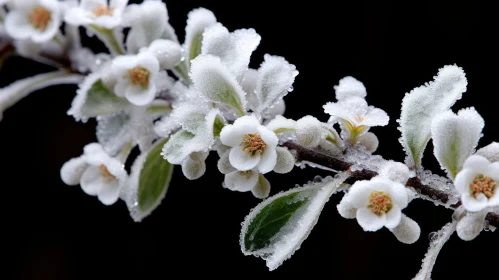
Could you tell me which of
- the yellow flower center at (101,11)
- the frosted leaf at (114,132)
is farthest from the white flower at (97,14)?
the frosted leaf at (114,132)

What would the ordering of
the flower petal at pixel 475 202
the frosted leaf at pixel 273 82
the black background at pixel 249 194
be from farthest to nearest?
the black background at pixel 249 194 → the frosted leaf at pixel 273 82 → the flower petal at pixel 475 202

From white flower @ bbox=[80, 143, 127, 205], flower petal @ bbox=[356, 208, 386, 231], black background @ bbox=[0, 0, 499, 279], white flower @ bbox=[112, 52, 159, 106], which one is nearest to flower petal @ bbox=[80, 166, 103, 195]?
white flower @ bbox=[80, 143, 127, 205]

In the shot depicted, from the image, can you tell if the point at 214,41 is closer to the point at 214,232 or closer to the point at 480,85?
the point at 214,232

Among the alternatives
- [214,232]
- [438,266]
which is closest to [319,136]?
[214,232]

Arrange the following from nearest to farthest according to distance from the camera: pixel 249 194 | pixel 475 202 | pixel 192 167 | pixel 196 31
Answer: pixel 475 202 < pixel 192 167 < pixel 196 31 < pixel 249 194

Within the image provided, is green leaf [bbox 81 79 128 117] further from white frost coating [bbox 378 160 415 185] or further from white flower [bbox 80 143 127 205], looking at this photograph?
white frost coating [bbox 378 160 415 185]

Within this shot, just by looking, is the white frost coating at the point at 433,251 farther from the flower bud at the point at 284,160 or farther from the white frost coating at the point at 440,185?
the flower bud at the point at 284,160

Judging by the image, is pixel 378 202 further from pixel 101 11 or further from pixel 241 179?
pixel 101 11

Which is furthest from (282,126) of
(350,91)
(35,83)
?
(35,83)
